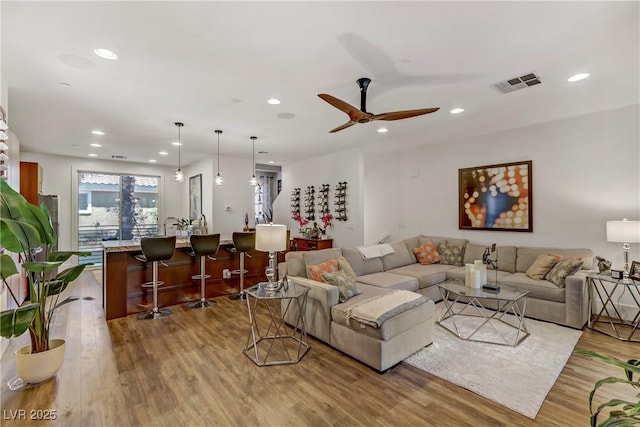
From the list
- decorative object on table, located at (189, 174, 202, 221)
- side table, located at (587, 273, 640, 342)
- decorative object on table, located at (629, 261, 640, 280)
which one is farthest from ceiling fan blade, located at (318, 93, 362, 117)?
decorative object on table, located at (189, 174, 202, 221)

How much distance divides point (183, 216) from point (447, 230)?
285 inches

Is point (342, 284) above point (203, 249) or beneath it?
beneath

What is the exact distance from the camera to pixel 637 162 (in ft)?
12.8

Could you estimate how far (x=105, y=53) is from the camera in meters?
2.60

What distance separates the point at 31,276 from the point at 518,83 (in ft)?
16.2

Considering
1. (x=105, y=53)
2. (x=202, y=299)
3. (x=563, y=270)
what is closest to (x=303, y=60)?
(x=105, y=53)

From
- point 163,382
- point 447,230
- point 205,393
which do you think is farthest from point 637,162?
point 163,382

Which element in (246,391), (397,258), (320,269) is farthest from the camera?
(397,258)

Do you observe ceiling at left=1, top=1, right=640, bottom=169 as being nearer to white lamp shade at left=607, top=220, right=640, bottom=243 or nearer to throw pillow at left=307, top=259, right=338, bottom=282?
white lamp shade at left=607, top=220, right=640, bottom=243

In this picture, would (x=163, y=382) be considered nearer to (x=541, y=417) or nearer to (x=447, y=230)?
(x=541, y=417)

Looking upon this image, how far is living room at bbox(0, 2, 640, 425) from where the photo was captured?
2.48 m

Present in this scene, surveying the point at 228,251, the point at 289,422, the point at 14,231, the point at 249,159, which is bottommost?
the point at 289,422

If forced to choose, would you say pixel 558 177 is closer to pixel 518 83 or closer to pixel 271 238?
pixel 518 83

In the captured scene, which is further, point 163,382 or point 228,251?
point 228,251
